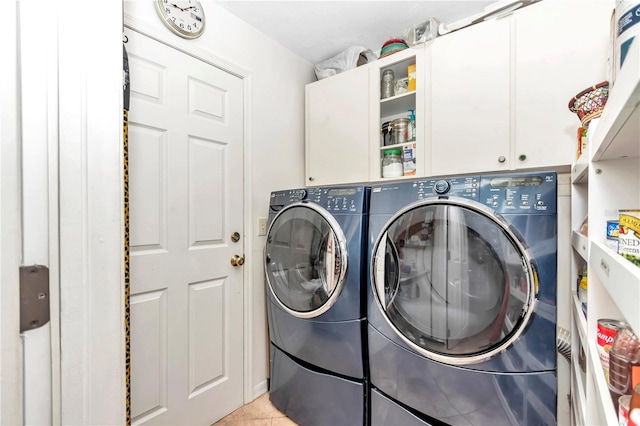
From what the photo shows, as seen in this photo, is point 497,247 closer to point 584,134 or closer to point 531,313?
point 531,313

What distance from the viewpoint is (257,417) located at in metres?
1.68

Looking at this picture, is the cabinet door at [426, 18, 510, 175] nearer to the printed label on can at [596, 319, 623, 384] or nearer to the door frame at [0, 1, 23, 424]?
the printed label on can at [596, 319, 623, 384]

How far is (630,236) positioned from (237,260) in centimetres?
165

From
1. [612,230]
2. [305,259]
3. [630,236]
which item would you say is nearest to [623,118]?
[630,236]

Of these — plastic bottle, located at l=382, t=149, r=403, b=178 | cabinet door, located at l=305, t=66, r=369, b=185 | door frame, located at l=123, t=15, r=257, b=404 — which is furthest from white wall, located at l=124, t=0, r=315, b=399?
plastic bottle, located at l=382, t=149, r=403, b=178

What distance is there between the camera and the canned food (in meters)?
0.64

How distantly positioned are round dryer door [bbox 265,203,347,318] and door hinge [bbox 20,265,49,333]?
1.02 metres

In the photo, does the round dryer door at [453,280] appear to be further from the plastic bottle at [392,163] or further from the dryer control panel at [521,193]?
the plastic bottle at [392,163]

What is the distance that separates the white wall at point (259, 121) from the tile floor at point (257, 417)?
78mm

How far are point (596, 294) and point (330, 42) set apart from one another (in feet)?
6.43

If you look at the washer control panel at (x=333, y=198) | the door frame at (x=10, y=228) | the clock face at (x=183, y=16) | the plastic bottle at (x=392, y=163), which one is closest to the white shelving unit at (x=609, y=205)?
the washer control panel at (x=333, y=198)

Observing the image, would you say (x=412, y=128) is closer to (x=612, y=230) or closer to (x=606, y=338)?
(x=612, y=230)

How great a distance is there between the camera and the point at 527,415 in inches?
39.1

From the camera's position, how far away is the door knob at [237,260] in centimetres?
172
